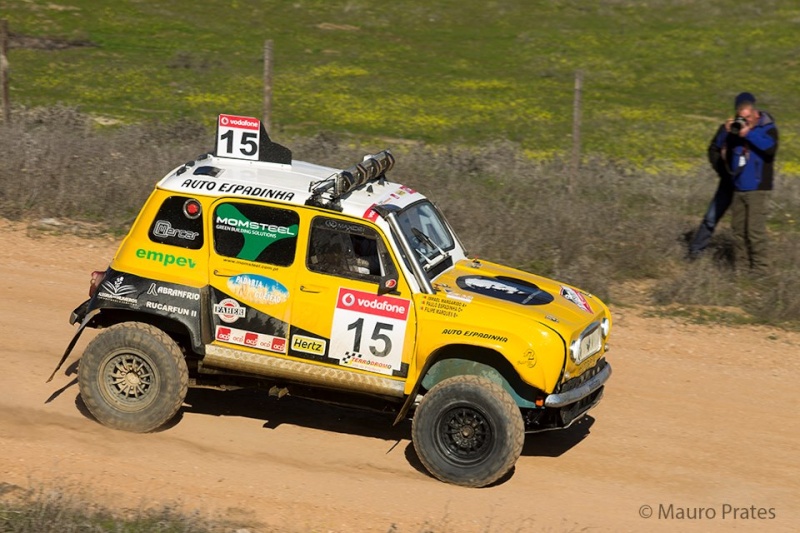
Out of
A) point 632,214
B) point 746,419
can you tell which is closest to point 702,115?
point 632,214

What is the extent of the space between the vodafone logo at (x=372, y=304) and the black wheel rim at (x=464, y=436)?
805 millimetres

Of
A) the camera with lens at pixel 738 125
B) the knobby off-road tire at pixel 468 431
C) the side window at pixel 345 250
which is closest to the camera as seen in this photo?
the knobby off-road tire at pixel 468 431

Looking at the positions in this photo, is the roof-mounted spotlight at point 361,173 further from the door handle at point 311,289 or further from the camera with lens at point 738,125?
the camera with lens at point 738,125

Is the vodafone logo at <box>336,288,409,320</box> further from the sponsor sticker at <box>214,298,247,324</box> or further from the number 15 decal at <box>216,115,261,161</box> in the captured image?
the number 15 decal at <box>216,115,261,161</box>

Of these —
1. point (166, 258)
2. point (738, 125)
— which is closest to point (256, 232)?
point (166, 258)

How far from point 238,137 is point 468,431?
3.07 metres

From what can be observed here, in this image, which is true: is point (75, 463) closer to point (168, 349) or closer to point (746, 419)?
point (168, 349)

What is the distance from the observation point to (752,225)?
41.5 ft

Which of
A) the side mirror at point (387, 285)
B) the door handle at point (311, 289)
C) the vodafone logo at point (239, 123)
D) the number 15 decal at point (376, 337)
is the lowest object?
the number 15 decal at point (376, 337)

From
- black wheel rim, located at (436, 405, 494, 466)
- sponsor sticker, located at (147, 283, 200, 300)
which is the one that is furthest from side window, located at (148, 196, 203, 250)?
black wheel rim, located at (436, 405, 494, 466)

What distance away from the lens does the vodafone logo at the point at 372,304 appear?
312 inches

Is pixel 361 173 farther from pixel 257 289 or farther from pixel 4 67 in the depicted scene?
pixel 4 67

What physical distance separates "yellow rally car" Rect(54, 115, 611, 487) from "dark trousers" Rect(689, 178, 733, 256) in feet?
16.0

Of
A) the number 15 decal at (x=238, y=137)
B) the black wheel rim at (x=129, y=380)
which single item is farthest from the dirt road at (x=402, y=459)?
the number 15 decal at (x=238, y=137)
